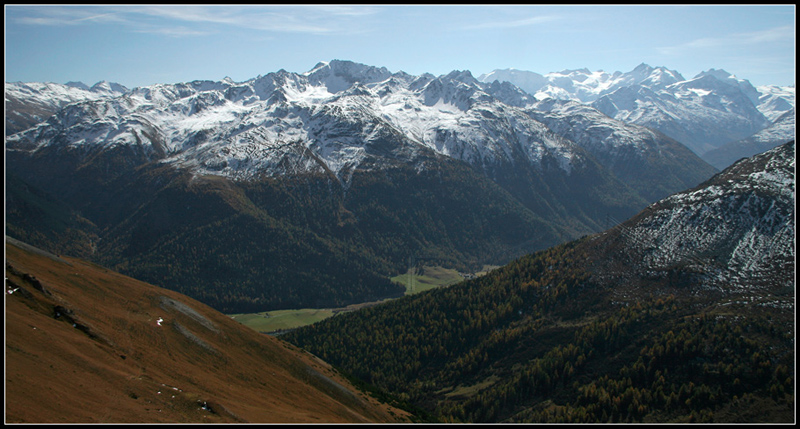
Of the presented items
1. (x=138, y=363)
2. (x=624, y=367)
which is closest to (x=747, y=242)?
(x=624, y=367)

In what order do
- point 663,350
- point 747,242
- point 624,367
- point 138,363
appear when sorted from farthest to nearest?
1. point 747,242
2. point 624,367
3. point 663,350
4. point 138,363

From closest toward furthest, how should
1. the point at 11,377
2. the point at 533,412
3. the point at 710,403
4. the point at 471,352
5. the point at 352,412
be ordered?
the point at 11,377
the point at 352,412
the point at 710,403
the point at 533,412
the point at 471,352

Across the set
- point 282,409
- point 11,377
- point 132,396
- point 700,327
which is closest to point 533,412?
point 700,327

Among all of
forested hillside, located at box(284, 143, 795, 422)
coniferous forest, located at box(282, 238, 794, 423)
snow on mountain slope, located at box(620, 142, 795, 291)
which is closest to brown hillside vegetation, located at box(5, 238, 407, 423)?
coniferous forest, located at box(282, 238, 794, 423)

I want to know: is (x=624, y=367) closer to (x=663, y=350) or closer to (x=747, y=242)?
(x=663, y=350)

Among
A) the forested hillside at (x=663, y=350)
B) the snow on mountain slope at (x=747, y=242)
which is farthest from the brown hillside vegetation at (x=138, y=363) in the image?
the snow on mountain slope at (x=747, y=242)

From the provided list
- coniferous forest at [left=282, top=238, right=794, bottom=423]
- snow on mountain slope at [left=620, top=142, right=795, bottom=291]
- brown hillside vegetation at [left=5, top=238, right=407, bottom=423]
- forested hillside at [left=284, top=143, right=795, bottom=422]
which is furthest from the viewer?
snow on mountain slope at [left=620, top=142, right=795, bottom=291]

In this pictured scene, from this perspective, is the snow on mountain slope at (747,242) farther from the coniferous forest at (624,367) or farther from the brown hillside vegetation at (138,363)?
the brown hillside vegetation at (138,363)

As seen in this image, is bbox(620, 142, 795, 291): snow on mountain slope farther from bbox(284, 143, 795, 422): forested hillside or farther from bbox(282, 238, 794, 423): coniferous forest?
bbox(282, 238, 794, 423): coniferous forest

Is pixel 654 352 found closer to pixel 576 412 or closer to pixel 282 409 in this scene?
pixel 576 412
